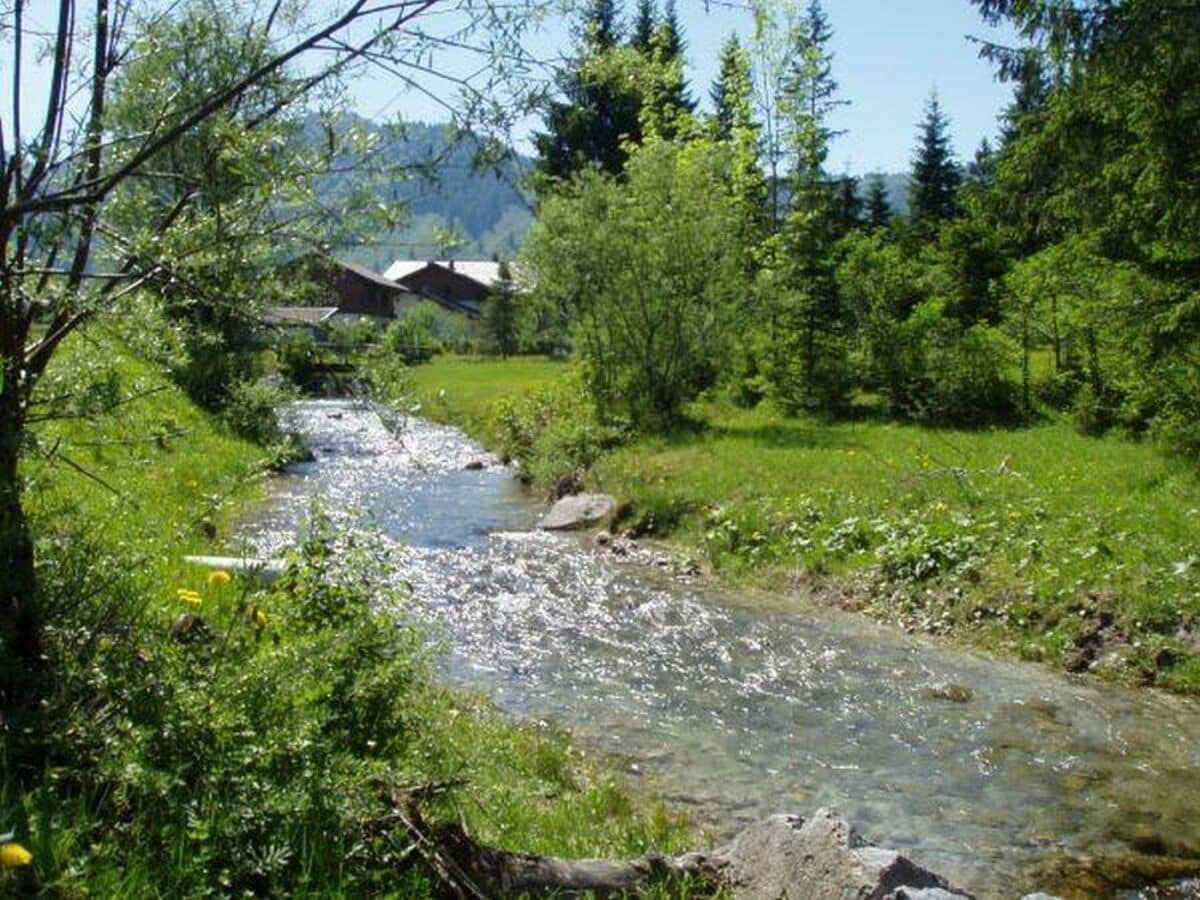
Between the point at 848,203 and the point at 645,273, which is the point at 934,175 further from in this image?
the point at 645,273

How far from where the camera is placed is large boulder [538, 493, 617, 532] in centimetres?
1933

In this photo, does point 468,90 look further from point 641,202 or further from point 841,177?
point 841,177

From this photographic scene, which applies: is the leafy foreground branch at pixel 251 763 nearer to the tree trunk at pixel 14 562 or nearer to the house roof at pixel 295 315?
the tree trunk at pixel 14 562

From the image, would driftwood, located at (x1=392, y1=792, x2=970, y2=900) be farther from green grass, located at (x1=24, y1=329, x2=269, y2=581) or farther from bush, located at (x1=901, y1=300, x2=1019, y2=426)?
bush, located at (x1=901, y1=300, x2=1019, y2=426)

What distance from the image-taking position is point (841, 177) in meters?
54.8

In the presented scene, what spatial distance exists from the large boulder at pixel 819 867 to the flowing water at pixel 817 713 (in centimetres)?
188

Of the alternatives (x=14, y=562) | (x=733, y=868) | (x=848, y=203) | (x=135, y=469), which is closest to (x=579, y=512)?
(x=135, y=469)

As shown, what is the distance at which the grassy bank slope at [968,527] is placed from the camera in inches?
465

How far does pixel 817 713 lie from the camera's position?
32.7 ft

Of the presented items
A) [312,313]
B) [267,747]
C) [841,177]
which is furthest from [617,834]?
[841,177]

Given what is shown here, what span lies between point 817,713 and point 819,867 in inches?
190

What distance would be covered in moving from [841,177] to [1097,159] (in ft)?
133

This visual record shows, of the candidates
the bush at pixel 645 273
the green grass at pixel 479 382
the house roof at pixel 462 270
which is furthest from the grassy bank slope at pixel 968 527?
the house roof at pixel 462 270

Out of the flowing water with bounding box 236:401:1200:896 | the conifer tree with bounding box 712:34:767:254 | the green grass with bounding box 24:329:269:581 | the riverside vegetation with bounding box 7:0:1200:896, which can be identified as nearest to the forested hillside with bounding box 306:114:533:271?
the riverside vegetation with bounding box 7:0:1200:896
